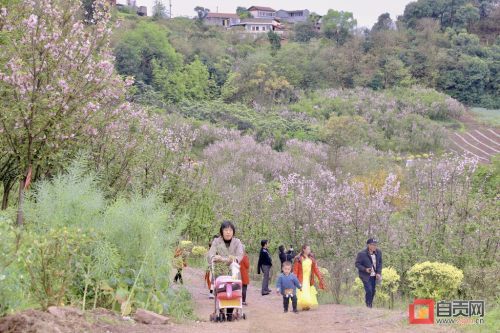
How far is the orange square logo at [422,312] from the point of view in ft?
29.6

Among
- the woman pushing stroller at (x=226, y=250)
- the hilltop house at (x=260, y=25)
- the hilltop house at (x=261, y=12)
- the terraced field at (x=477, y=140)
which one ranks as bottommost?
the terraced field at (x=477, y=140)

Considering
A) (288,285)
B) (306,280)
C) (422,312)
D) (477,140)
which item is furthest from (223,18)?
(422,312)

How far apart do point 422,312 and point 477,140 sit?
4526cm

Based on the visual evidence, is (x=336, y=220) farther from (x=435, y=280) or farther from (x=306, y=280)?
(x=435, y=280)

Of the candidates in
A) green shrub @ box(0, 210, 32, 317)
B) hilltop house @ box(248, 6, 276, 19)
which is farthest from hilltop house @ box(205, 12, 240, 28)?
green shrub @ box(0, 210, 32, 317)

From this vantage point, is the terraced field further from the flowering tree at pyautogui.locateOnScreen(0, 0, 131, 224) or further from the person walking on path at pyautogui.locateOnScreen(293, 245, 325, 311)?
the flowering tree at pyautogui.locateOnScreen(0, 0, 131, 224)

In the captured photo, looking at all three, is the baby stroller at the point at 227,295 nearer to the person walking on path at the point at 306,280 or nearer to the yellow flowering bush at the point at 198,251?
the person walking on path at the point at 306,280

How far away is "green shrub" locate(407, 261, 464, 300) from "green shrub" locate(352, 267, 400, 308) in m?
0.96

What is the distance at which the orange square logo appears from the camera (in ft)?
29.6

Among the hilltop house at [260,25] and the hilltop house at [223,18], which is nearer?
the hilltop house at [260,25]

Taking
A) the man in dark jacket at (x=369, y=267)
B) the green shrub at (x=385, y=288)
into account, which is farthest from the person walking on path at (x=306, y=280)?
the green shrub at (x=385, y=288)

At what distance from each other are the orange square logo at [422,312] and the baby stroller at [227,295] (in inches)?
103

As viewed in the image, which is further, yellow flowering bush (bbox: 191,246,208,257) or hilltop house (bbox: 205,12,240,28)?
hilltop house (bbox: 205,12,240,28)

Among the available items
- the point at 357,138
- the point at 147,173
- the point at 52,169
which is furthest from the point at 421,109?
the point at 52,169
